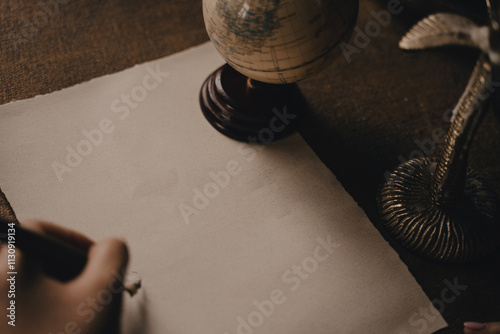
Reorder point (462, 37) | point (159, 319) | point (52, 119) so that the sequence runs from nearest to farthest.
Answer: point (462, 37) → point (159, 319) → point (52, 119)

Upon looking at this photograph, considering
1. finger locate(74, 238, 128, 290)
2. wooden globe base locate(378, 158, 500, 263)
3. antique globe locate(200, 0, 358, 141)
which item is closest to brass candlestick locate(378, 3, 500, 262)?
wooden globe base locate(378, 158, 500, 263)

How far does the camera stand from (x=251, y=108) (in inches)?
47.8

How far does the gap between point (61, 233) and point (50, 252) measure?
0.18 metres

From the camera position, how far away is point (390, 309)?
1.00 metres

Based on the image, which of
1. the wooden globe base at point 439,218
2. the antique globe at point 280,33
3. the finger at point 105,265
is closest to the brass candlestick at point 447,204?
the wooden globe base at point 439,218

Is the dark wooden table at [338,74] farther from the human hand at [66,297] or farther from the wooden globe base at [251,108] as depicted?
the human hand at [66,297]

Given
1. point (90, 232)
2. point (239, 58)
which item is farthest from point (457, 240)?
point (90, 232)

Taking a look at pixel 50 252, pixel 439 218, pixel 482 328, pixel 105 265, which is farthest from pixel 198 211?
pixel 482 328

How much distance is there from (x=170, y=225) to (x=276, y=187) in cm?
29

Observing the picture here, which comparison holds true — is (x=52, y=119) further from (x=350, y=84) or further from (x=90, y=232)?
(x=350, y=84)

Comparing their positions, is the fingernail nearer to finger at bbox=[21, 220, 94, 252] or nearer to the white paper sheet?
the white paper sheet

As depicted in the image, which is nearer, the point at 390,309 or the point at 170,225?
the point at 390,309

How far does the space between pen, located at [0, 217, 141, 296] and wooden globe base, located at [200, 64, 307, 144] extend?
492 mm

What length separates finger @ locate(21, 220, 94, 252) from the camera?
0.99 metres
